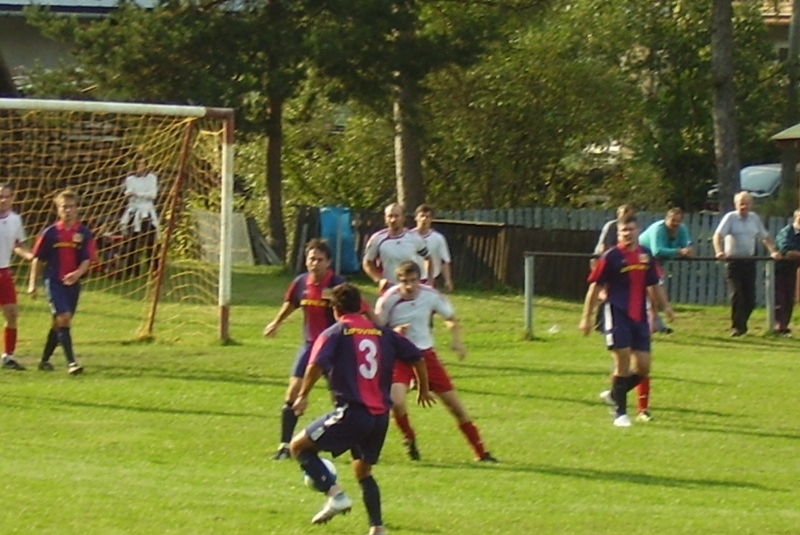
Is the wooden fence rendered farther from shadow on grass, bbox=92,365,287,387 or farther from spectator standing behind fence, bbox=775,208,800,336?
shadow on grass, bbox=92,365,287,387

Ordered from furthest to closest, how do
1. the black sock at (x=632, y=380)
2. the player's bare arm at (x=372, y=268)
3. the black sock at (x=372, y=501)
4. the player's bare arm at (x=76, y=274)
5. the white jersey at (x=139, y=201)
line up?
1. the white jersey at (x=139, y=201)
2. the player's bare arm at (x=372, y=268)
3. the player's bare arm at (x=76, y=274)
4. the black sock at (x=632, y=380)
5. the black sock at (x=372, y=501)

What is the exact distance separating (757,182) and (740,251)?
14.7m

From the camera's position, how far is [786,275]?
21562 millimetres

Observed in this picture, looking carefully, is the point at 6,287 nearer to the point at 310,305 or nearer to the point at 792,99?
the point at 310,305

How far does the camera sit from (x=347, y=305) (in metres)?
9.43

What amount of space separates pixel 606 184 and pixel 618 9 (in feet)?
12.8

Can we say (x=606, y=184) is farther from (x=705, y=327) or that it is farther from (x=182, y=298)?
(x=182, y=298)

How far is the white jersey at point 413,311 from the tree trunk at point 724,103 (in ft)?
60.0

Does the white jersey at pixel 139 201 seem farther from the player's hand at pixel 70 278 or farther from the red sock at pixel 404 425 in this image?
the red sock at pixel 404 425

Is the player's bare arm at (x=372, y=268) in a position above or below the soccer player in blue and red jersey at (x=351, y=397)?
above

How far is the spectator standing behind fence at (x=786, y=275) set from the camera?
70.4ft

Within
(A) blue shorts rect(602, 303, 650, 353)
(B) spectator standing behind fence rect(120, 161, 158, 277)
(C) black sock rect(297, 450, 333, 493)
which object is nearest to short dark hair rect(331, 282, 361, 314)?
(C) black sock rect(297, 450, 333, 493)

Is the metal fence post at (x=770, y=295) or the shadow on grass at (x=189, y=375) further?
the metal fence post at (x=770, y=295)

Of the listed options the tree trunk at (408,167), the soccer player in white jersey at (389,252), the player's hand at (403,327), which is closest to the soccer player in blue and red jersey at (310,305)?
the player's hand at (403,327)
